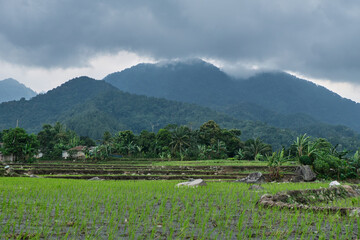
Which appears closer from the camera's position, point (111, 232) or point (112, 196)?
point (111, 232)

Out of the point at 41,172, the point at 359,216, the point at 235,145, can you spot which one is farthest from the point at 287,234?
the point at 235,145

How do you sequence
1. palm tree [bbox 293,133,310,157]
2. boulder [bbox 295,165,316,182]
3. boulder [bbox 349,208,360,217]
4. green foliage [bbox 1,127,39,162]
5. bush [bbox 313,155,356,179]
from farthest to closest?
green foliage [bbox 1,127,39,162]
palm tree [bbox 293,133,310,157]
bush [bbox 313,155,356,179]
boulder [bbox 295,165,316,182]
boulder [bbox 349,208,360,217]

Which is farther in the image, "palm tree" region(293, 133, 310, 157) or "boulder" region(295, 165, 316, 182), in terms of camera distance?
"palm tree" region(293, 133, 310, 157)

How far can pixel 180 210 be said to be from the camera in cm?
848

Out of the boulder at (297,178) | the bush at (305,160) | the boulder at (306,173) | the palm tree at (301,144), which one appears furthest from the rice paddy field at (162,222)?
the palm tree at (301,144)

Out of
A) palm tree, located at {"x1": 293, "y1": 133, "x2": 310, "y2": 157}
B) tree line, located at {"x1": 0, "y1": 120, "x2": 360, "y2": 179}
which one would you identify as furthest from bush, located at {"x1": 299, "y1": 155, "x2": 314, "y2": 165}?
tree line, located at {"x1": 0, "y1": 120, "x2": 360, "y2": 179}

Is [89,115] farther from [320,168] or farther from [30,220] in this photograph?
[30,220]

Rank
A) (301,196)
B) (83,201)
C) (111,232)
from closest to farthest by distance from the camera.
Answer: (111,232), (83,201), (301,196)

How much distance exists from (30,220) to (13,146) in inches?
1649

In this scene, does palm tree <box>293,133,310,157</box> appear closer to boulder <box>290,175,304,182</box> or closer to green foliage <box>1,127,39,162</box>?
boulder <box>290,175,304,182</box>

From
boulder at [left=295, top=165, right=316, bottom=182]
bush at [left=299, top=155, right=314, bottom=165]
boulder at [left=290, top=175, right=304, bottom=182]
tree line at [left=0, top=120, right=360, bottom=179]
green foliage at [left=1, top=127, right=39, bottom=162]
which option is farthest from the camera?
tree line at [left=0, top=120, right=360, bottom=179]

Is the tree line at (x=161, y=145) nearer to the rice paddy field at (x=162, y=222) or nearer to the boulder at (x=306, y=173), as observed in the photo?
the boulder at (x=306, y=173)

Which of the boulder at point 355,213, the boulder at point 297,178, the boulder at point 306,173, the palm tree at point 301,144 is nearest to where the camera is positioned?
the boulder at point 355,213

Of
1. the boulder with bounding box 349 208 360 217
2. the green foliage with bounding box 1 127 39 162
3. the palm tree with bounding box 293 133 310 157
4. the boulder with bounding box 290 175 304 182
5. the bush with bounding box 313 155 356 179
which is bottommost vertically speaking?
the boulder with bounding box 290 175 304 182
